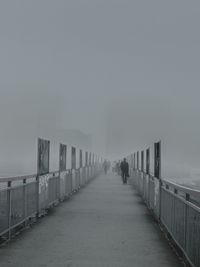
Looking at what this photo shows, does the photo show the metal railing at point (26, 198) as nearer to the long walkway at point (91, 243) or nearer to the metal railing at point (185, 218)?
the long walkway at point (91, 243)

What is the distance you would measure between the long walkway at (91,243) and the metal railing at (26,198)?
0.33 metres

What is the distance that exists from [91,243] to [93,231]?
1.78 m

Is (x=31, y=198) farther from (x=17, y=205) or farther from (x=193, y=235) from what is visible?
(x=193, y=235)

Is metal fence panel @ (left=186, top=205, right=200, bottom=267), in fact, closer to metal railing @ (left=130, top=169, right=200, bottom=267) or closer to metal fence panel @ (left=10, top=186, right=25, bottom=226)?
metal railing @ (left=130, top=169, right=200, bottom=267)

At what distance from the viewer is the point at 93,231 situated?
41.3 feet

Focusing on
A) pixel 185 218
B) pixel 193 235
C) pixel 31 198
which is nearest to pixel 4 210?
pixel 31 198

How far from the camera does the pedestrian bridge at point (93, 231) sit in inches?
345

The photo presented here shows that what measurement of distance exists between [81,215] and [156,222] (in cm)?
264

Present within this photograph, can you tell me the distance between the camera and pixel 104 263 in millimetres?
8766

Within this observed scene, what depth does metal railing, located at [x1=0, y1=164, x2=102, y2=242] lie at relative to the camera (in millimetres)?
10719

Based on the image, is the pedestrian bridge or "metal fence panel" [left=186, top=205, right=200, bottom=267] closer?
"metal fence panel" [left=186, top=205, right=200, bottom=267]

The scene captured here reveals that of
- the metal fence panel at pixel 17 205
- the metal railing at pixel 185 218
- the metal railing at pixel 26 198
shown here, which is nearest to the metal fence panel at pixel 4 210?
the metal railing at pixel 26 198

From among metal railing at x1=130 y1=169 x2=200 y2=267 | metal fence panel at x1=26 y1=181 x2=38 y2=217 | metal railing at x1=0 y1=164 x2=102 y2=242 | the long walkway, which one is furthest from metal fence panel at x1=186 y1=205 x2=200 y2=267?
metal fence panel at x1=26 y1=181 x2=38 y2=217

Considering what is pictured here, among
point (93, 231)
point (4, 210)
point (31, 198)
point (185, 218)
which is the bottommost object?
point (93, 231)
